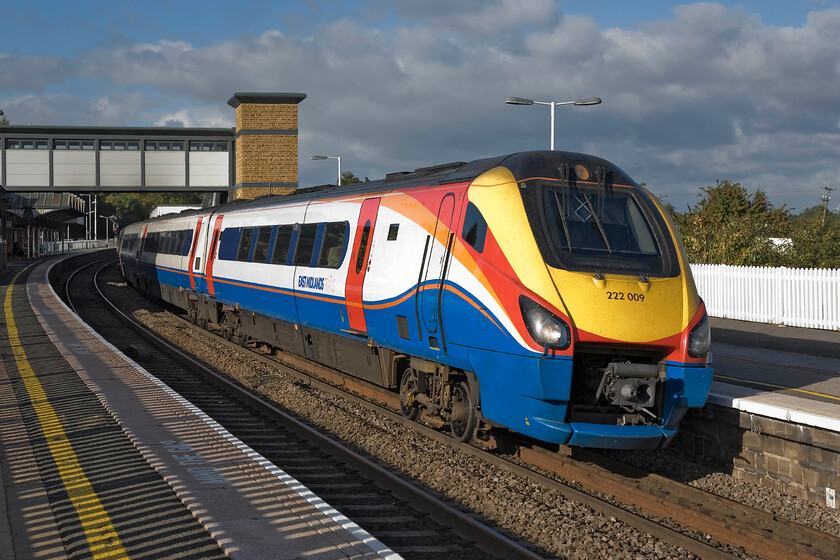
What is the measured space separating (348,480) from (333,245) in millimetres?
4840

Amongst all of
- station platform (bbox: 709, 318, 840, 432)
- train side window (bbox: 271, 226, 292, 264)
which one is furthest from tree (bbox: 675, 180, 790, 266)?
train side window (bbox: 271, 226, 292, 264)

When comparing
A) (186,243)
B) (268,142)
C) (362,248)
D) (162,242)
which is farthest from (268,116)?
(362,248)

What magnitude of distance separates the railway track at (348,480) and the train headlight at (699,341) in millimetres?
2869

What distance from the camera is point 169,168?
3747cm

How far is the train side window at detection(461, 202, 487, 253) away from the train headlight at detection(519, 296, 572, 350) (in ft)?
3.67

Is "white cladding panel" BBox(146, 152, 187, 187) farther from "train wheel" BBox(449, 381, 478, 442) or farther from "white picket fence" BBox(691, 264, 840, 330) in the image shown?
"train wheel" BBox(449, 381, 478, 442)

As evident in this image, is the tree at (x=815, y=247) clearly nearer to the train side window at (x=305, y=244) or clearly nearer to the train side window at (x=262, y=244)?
the train side window at (x=262, y=244)

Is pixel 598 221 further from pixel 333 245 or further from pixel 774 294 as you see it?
pixel 774 294

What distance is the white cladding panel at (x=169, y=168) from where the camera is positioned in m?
37.4

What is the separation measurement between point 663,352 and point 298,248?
765 centimetres

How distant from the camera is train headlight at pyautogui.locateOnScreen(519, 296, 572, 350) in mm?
7656

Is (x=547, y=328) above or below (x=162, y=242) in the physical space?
below

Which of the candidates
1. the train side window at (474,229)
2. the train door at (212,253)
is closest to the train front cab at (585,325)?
the train side window at (474,229)

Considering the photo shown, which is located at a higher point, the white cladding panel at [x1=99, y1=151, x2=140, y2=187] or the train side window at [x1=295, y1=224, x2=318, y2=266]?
the white cladding panel at [x1=99, y1=151, x2=140, y2=187]
